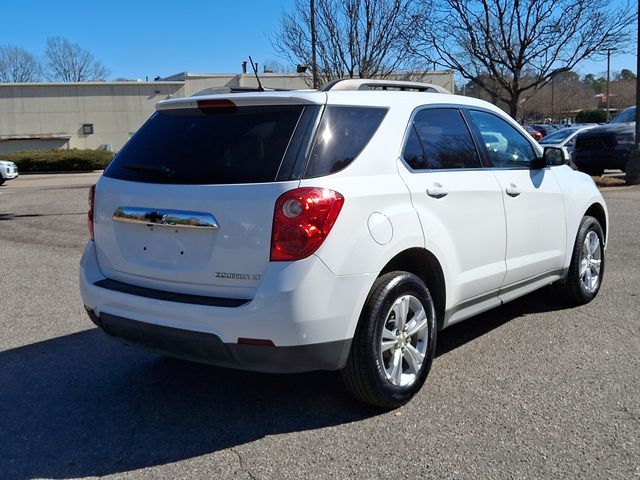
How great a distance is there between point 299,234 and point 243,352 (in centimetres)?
66

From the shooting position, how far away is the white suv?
126 inches

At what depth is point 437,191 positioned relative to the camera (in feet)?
12.9

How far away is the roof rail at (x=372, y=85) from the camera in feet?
12.8

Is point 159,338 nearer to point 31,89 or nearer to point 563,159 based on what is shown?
point 563,159

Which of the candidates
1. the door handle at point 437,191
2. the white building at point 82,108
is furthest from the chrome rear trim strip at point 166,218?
the white building at point 82,108

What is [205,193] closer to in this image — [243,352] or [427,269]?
[243,352]

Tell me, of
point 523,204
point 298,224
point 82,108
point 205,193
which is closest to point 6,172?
point 82,108

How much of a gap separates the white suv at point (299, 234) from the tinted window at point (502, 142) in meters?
0.34

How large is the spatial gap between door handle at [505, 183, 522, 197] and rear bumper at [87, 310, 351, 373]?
6.46ft

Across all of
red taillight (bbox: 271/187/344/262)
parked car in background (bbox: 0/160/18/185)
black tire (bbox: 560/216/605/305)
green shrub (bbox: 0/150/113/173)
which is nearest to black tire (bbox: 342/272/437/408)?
red taillight (bbox: 271/187/344/262)

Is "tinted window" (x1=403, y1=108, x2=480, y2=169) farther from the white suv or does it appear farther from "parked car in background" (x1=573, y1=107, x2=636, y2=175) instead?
"parked car in background" (x1=573, y1=107, x2=636, y2=175)

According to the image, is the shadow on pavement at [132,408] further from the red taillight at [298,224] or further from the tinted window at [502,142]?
the tinted window at [502,142]

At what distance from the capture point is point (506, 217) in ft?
14.9

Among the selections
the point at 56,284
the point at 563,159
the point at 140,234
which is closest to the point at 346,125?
the point at 140,234
